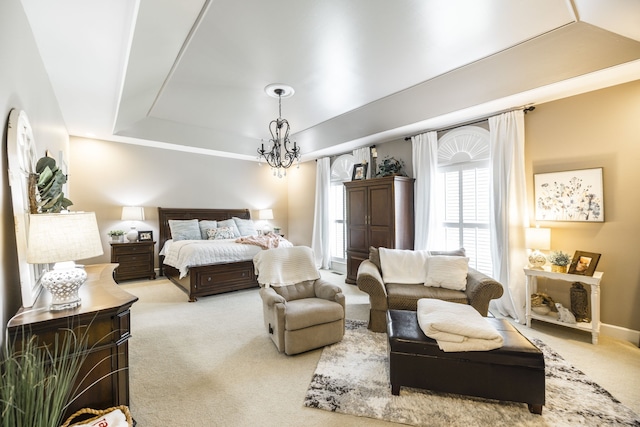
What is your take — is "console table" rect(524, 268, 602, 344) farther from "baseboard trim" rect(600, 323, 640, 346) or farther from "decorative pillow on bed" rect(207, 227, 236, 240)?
"decorative pillow on bed" rect(207, 227, 236, 240)

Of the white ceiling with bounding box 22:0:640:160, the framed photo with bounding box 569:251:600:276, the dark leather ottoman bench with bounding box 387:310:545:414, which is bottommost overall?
the dark leather ottoman bench with bounding box 387:310:545:414

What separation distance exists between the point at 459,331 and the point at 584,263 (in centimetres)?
211

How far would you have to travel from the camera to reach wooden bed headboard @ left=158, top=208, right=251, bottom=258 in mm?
5887

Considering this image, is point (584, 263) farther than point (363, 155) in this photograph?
No

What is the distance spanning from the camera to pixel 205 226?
19.8 feet

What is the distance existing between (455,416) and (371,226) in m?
3.21

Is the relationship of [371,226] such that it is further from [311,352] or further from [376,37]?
[376,37]

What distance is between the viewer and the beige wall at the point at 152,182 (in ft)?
17.0

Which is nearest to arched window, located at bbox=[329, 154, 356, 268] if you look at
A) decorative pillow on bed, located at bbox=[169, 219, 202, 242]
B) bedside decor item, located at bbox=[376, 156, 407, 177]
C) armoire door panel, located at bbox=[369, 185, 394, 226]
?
bedside decor item, located at bbox=[376, 156, 407, 177]

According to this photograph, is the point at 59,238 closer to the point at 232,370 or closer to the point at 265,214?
the point at 232,370

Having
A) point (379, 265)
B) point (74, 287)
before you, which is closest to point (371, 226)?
point (379, 265)

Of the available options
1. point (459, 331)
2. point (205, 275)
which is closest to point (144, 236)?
point (205, 275)

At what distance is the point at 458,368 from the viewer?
6.43 ft

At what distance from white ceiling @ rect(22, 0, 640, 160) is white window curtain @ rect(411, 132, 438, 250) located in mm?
344
